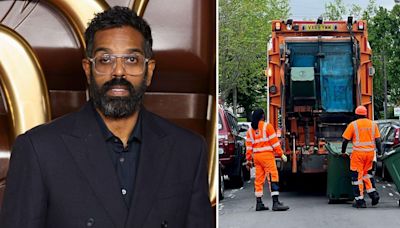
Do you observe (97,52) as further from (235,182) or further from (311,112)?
(235,182)

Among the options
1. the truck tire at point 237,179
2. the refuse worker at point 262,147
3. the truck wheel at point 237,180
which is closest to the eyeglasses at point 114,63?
the refuse worker at point 262,147

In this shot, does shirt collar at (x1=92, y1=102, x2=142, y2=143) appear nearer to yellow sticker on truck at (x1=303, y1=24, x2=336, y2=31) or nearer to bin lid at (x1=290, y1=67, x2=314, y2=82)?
bin lid at (x1=290, y1=67, x2=314, y2=82)

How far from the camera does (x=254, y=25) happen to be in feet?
97.1

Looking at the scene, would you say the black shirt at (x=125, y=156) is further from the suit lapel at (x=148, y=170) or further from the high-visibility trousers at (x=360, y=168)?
the high-visibility trousers at (x=360, y=168)

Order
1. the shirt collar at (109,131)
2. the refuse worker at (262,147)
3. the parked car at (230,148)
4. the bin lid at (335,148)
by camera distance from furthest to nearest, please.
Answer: the parked car at (230,148), the bin lid at (335,148), the refuse worker at (262,147), the shirt collar at (109,131)

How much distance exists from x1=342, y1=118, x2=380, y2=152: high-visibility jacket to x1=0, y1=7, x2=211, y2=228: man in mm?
7437

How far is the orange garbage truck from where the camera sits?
1094 cm

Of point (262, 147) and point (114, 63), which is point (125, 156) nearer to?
point (114, 63)

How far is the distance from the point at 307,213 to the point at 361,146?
1.19 metres

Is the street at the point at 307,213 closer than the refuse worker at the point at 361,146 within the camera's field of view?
Yes

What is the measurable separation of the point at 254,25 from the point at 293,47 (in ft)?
60.9

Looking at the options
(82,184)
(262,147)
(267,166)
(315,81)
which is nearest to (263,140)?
(262,147)

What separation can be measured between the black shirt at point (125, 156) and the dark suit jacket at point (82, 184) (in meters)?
0.03

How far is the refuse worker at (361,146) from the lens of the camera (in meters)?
9.30
